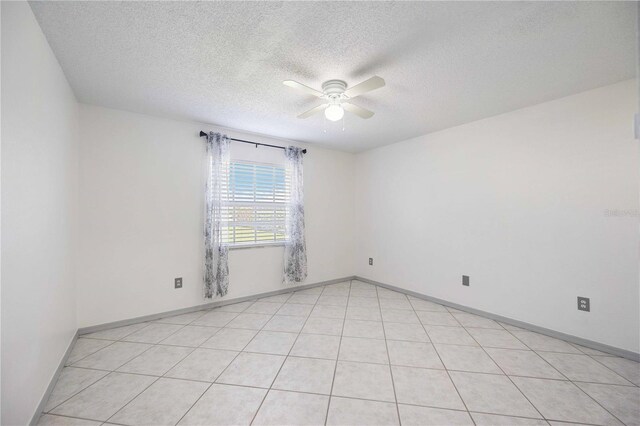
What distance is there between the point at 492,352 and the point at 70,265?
388cm

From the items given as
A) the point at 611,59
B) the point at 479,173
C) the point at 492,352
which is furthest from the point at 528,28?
the point at 492,352

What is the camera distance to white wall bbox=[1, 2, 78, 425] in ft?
3.96

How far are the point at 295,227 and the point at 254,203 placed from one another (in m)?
0.72

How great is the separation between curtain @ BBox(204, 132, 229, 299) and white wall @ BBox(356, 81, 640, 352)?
2.65 m

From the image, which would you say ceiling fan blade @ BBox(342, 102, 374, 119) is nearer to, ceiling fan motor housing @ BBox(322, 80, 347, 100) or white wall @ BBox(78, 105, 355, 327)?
ceiling fan motor housing @ BBox(322, 80, 347, 100)

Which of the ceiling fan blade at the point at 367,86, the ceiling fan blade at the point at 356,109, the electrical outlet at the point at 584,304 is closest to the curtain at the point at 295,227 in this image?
the ceiling fan blade at the point at 356,109

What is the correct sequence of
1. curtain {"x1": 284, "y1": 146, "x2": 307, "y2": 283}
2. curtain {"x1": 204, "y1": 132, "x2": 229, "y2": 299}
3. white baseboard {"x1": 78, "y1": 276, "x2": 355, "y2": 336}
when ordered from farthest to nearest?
curtain {"x1": 284, "y1": 146, "x2": 307, "y2": 283} → curtain {"x1": 204, "y1": 132, "x2": 229, "y2": 299} → white baseboard {"x1": 78, "y1": 276, "x2": 355, "y2": 336}

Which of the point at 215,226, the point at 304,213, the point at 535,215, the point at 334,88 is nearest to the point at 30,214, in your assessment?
the point at 215,226

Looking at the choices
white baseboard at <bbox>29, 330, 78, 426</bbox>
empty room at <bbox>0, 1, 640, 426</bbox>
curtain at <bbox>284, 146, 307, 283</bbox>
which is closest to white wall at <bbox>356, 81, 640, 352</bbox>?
empty room at <bbox>0, 1, 640, 426</bbox>

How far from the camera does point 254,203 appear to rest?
3674mm

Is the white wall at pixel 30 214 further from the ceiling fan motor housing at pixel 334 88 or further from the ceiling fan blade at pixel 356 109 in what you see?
the ceiling fan blade at pixel 356 109

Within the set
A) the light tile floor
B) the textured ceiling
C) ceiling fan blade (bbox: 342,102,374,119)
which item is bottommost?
the light tile floor

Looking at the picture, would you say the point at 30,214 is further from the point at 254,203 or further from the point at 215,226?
the point at 254,203

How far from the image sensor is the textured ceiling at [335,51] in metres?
1.45
